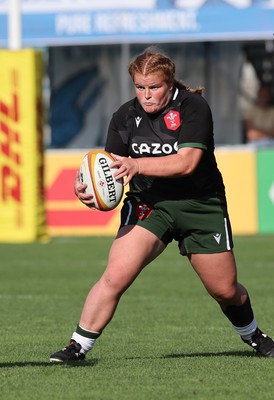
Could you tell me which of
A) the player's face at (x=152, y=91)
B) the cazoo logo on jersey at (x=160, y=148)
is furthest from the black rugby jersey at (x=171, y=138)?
the player's face at (x=152, y=91)

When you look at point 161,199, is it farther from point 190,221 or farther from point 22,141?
point 22,141

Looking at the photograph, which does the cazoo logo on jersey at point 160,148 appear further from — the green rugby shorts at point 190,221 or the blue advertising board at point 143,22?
the blue advertising board at point 143,22

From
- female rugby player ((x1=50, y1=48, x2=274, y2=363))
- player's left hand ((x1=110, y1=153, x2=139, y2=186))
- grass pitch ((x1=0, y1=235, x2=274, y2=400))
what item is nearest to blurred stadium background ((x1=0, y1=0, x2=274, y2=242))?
grass pitch ((x1=0, y1=235, x2=274, y2=400))

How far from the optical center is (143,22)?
21.8 meters

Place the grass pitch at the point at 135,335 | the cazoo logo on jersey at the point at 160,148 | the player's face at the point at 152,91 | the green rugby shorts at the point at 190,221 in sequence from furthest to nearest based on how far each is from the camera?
the green rugby shorts at the point at 190,221, the cazoo logo on jersey at the point at 160,148, the player's face at the point at 152,91, the grass pitch at the point at 135,335

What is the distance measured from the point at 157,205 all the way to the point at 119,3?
16.2 meters

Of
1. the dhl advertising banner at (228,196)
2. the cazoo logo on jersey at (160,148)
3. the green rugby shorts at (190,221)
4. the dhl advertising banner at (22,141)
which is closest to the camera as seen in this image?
the cazoo logo on jersey at (160,148)

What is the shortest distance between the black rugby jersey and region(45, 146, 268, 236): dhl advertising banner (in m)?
10.8

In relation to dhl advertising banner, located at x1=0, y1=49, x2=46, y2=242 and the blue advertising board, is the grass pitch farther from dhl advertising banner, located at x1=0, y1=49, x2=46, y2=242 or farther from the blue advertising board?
the blue advertising board

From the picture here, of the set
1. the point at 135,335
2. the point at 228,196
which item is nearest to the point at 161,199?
the point at 135,335

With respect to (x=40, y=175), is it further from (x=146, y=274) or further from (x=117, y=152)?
(x=117, y=152)

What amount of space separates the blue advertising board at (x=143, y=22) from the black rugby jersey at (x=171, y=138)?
578 inches

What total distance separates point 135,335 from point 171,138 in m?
Result: 2.26

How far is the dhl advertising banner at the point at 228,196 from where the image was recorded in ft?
58.2
